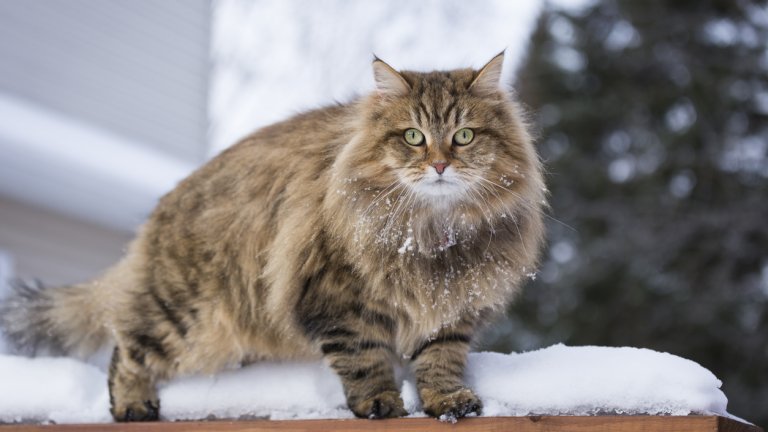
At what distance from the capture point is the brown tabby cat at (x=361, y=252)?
2.24m

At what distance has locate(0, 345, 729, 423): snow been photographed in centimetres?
184

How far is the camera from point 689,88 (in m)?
9.18

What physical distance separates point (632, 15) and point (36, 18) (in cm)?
711

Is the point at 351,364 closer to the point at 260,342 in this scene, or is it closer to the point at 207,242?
the point at 260,342

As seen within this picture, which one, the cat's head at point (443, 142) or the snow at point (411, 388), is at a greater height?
the cat's head at point (443, 142)

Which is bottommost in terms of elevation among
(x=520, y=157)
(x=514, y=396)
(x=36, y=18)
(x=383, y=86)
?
(x=514, y=396)

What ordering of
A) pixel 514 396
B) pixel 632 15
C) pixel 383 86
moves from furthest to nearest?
pixel 632 15 < pixel 383 86 < pixel 514 396

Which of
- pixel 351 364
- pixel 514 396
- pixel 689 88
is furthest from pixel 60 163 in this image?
pixel 689 88

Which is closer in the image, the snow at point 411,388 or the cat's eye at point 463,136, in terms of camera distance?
the snow at point 411,388

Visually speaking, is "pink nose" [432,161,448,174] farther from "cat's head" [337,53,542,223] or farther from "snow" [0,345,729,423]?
"snow" [0,345,729,423]

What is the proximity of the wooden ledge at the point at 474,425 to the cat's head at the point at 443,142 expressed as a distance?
624 millimetres

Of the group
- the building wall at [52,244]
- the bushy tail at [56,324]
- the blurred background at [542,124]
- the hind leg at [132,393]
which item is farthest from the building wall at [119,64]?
the hind leg at [132,393]

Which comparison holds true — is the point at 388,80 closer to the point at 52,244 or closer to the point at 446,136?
the point at 446,136

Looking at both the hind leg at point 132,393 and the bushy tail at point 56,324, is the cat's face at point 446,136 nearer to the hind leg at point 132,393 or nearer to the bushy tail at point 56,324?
the hind leg at point 132,393
